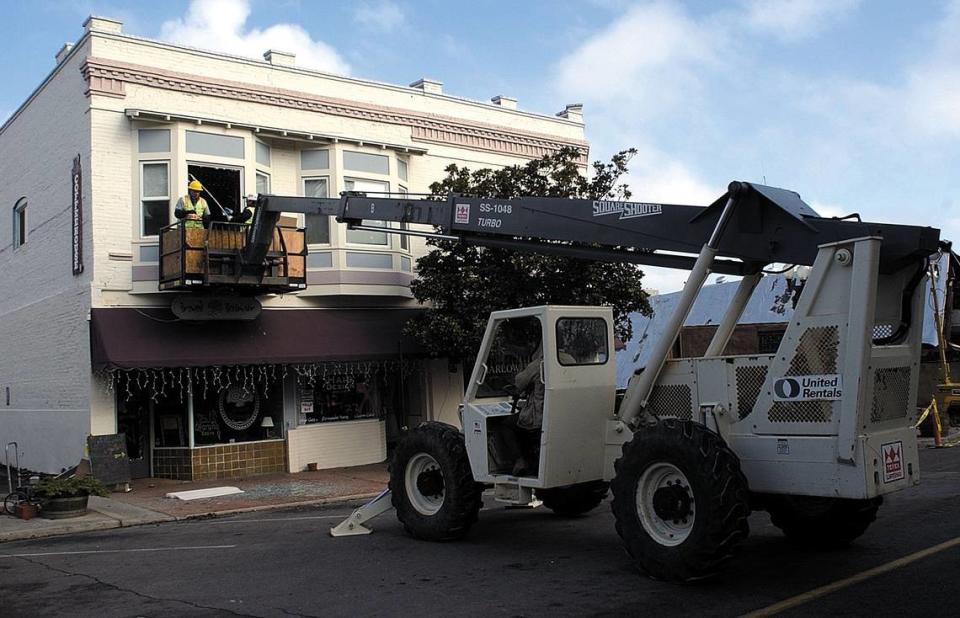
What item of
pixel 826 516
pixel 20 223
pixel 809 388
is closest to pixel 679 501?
pixel 809 388

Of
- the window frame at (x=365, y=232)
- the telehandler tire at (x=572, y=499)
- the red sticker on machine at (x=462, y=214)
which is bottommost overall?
the telehandler tire at (x=572, y=499)

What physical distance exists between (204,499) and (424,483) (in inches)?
253

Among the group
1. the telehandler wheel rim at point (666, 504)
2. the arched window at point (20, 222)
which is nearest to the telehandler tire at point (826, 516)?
the telehandler wheel rim at point (666, 504)

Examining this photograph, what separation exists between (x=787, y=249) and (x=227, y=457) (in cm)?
1245

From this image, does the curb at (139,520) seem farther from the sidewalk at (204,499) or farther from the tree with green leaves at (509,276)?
the tree with green leaves at (509,276)

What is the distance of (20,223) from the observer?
19.8 meters

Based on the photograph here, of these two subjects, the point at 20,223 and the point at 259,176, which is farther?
the point at 20,223

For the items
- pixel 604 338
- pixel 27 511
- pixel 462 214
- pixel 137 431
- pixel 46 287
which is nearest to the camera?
pixel 604 338

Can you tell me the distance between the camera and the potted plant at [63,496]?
40.4ft

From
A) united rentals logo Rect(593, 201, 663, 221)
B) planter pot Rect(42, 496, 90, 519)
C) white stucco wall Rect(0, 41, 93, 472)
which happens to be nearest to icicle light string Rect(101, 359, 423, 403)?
white stucco wall Rect(0, 41, 93, 472)

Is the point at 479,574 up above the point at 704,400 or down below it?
below

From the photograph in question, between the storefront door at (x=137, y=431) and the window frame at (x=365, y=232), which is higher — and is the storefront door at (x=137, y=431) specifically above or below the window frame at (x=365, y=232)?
below

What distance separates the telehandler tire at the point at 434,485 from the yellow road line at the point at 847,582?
11.7ft

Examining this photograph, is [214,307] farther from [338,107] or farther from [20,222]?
[20,222]
